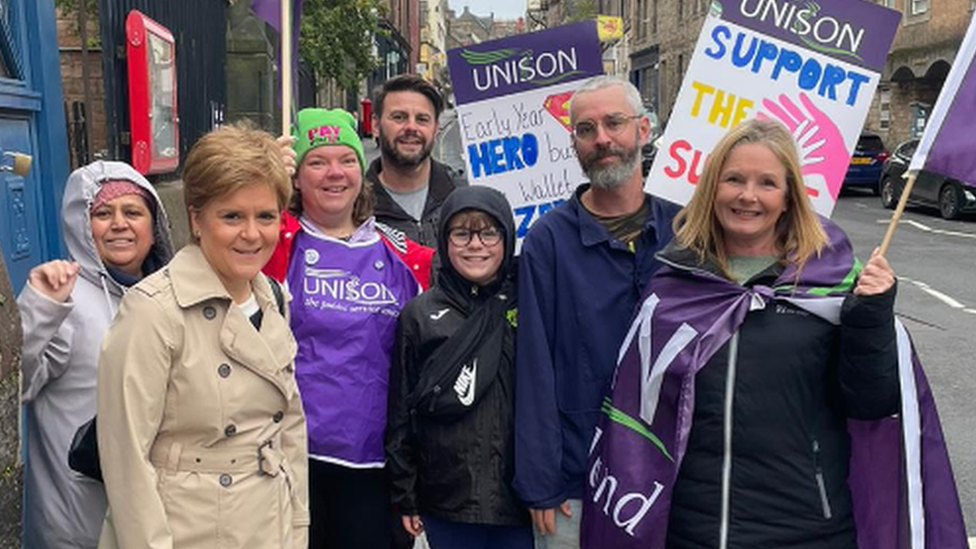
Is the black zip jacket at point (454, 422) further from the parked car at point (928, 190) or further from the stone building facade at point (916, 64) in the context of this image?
the stone building facade at point (916, 64)

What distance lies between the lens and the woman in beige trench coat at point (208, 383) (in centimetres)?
212

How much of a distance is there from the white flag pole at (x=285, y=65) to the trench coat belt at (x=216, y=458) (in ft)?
4.65

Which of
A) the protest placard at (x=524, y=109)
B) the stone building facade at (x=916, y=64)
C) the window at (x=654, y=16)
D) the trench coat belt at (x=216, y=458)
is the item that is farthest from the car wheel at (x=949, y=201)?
the window at (x=654, y=16)

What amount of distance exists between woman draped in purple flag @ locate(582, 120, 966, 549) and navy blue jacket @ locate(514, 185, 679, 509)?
0.28m

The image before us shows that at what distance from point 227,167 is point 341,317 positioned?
85cm

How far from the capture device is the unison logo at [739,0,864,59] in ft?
11.1

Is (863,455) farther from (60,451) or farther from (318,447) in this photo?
(60,451)

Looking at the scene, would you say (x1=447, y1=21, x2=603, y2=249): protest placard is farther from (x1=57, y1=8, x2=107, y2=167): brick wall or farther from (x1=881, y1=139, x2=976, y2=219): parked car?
(x1=881, y1=139, x2=976, y2=219): parked car

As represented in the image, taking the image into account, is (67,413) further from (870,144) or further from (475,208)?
(870,144)

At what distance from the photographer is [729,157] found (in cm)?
253

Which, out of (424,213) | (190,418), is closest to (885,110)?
(424,213)

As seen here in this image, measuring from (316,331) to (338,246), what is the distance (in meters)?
0.32

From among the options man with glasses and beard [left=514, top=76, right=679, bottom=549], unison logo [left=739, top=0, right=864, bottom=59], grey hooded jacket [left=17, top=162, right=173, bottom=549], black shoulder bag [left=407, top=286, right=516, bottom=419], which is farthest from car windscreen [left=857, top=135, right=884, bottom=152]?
grey hooded jacket [left=17, top=162, right=173, bottom=549]

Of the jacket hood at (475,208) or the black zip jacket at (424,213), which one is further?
the black zip jacket at (424,213)
